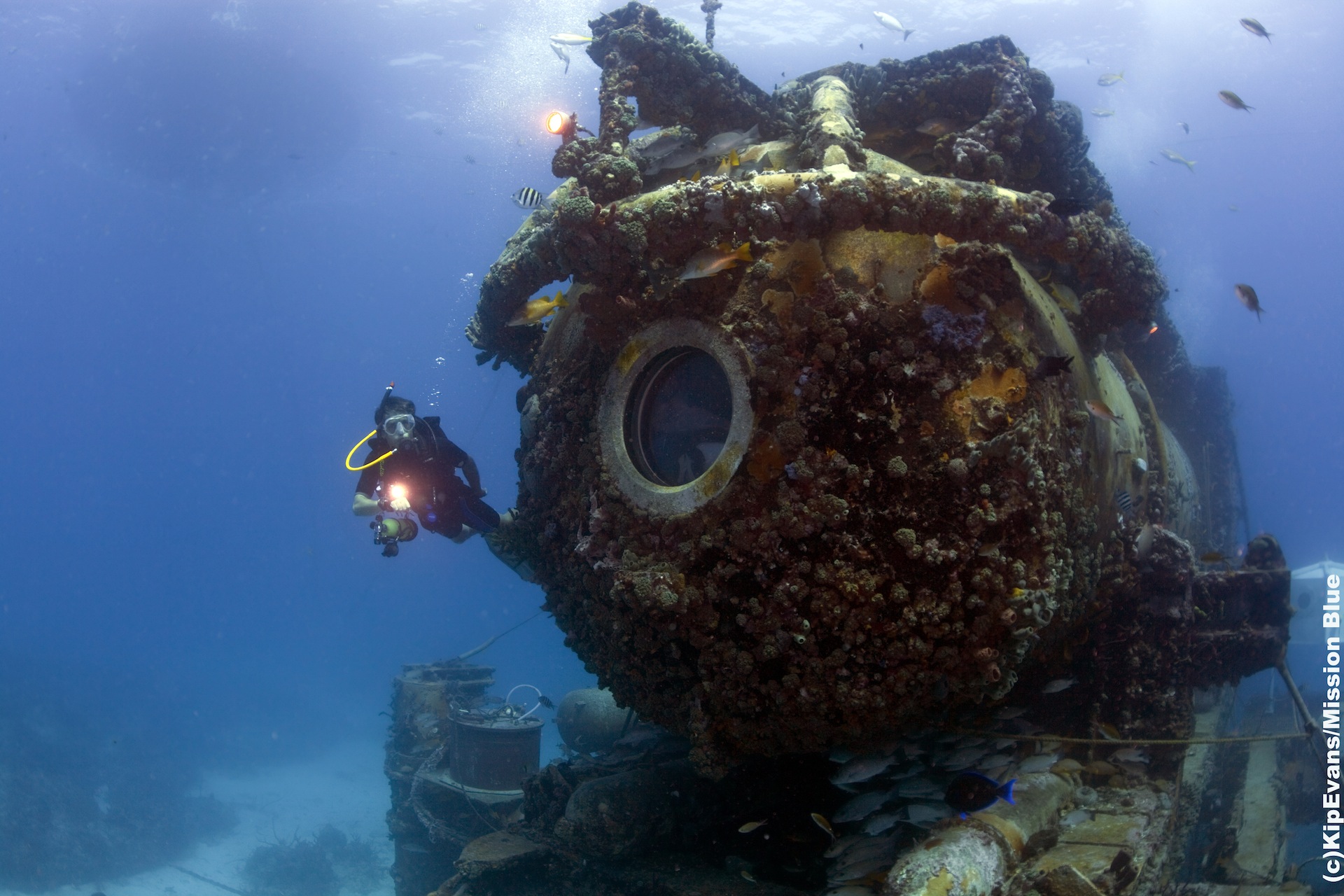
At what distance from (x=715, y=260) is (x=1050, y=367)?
2168 mm

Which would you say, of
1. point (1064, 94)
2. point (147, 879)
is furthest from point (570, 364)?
point (1064, 94)

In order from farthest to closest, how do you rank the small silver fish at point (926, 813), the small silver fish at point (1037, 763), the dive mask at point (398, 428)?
the dive mask at point (398, 428), the small silver fish at point (1037, 763), the small silver fish at point (926, 813)

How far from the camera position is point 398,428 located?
8008 mm

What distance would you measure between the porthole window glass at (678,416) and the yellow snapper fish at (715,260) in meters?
0.61

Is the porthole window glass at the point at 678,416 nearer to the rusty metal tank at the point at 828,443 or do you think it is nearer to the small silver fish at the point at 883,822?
the rusty metal tank at the point at 828,443

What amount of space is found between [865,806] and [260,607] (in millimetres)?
141316

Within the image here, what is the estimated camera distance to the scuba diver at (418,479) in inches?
316

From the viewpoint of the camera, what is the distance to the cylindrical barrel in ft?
33.8

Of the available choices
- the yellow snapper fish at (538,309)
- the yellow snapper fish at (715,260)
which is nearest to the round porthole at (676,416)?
the yellow snapper fish at (715,260)

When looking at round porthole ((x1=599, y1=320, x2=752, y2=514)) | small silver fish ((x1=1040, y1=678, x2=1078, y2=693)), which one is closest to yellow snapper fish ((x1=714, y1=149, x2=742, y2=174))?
round porthole ((x1=599, y1=320, x2=752, y2=514))

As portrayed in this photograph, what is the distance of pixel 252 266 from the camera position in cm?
8206

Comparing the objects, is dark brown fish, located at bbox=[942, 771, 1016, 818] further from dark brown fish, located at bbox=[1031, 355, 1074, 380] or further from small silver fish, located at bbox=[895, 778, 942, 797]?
dark brown fish, located at bbox=[1031, 355, 1074, 380]

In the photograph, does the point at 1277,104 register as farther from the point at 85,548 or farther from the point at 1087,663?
the point at 85,548

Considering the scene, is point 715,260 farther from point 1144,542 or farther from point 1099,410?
point 1144,542
